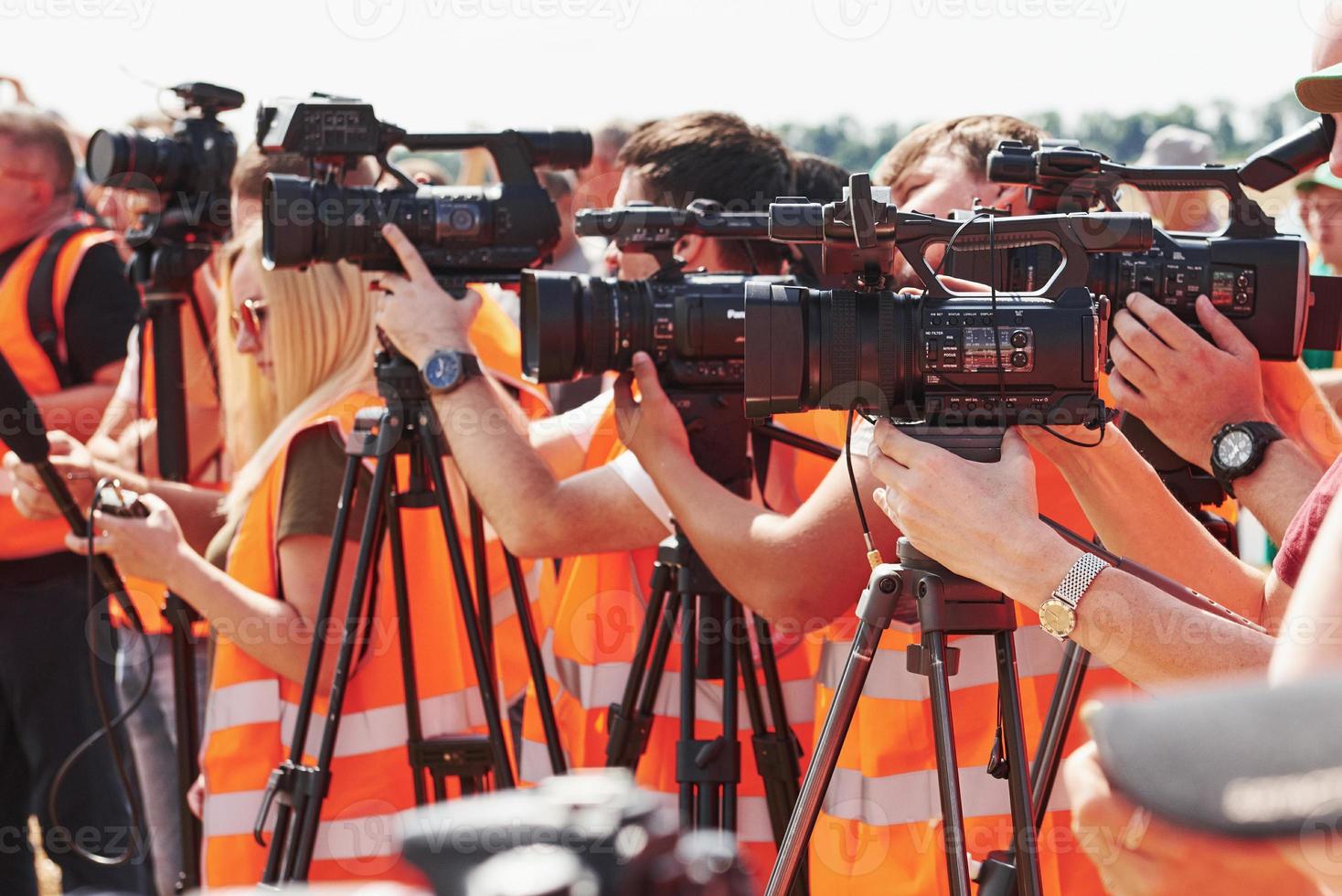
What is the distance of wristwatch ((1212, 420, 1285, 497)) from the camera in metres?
1.95

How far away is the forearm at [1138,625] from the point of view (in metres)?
1.37

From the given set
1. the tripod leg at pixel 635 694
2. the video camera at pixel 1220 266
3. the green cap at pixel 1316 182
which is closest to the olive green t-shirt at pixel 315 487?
the tripod leg at pixel 635 694

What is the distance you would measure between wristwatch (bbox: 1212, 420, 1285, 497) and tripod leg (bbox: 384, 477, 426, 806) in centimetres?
133

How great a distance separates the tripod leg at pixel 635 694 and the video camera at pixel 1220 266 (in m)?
0.76

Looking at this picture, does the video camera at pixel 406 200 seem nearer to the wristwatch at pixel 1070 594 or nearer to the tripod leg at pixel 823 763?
the tripod leg at pixel 823 763

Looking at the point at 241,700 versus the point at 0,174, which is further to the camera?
the point at 0,174

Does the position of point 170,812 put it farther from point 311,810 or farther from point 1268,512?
point 1268,512

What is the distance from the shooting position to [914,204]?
100 inches

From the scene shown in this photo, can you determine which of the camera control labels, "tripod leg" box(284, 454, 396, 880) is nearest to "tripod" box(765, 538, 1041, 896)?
the camera control labels

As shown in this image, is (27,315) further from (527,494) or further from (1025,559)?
(1025,559)

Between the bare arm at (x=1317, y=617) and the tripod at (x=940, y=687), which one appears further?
the tripod at (x=940, y=687)

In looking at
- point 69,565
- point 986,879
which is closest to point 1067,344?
point 986,879

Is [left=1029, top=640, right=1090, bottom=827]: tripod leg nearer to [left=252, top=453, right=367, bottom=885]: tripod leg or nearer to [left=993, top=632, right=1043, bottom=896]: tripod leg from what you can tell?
[left=993, top=632, right=1043, bottom=896]: tripod leg

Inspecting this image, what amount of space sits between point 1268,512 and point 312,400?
1699mm
